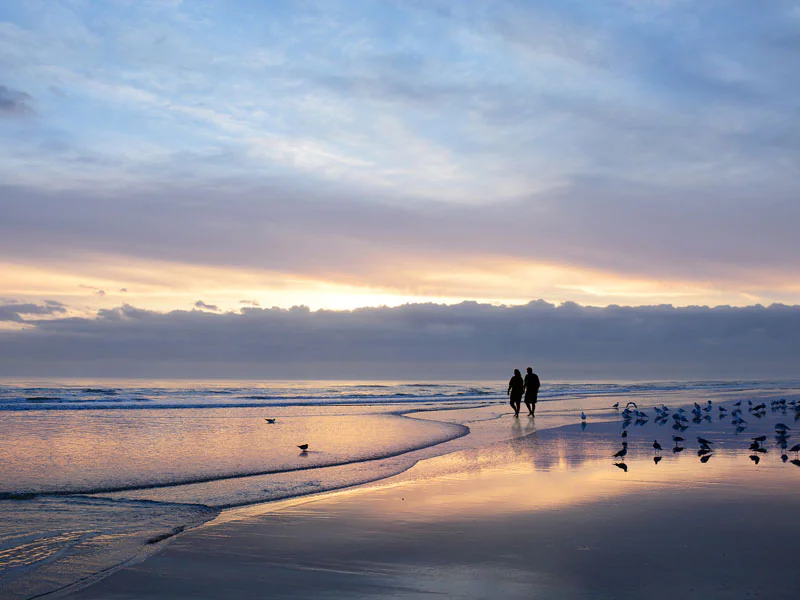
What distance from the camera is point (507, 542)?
6.80 meters

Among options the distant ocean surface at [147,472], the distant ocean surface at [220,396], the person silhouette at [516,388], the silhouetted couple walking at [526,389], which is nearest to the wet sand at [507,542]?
the distant ocean surface at [147,472]

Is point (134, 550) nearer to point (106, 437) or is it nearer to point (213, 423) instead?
point (106, 437)

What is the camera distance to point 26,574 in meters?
6.06

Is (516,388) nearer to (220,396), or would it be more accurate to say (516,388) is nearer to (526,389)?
(526,389)

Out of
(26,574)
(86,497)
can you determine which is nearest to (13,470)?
(86,497)

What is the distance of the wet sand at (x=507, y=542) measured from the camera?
5457 mm

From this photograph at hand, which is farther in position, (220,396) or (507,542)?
(220,396)

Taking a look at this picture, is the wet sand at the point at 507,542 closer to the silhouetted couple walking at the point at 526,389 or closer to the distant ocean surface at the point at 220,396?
the silhouetted couple walking at the point at 526,389

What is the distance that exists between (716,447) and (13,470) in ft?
46.1

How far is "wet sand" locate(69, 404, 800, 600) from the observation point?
5.46 m

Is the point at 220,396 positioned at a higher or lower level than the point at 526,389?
lower

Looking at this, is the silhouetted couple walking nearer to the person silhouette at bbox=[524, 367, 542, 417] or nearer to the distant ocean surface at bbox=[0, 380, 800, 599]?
the person silhouette at bbox=[524, 367, 542, 417]

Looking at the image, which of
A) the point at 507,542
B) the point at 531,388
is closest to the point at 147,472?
the point at 507,542

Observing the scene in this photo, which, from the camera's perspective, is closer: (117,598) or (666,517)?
(117,598)
